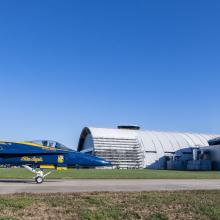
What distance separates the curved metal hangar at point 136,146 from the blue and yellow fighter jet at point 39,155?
205ft

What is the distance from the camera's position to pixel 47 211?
9688 millimetres

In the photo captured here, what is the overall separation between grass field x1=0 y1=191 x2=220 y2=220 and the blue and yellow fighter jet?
376 inches

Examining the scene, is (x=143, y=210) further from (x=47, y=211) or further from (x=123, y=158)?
(x=123, y=158)

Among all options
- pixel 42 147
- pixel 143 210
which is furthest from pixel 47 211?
pixel 42 147

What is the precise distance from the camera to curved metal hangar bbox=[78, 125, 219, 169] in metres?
84.7

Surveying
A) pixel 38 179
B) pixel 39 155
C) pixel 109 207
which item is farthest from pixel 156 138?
pixel 109 207

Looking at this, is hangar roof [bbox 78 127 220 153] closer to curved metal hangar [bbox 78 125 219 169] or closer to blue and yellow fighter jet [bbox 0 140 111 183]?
curved metal hangar [bbox 78 125 219 169]

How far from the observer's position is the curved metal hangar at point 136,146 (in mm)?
84738

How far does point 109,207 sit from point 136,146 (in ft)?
250

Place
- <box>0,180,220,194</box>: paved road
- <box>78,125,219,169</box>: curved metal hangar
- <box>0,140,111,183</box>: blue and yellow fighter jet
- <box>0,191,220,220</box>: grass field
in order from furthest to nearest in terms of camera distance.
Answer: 1. <box>78,125,219,169</box>: curved metal hangar
2. <box>0,140,111,183</box>: blue and yellow fighter jet
3. <box>0,180,220,194</box>: paved road
4. <box>0,191,220,220</box>: grass field

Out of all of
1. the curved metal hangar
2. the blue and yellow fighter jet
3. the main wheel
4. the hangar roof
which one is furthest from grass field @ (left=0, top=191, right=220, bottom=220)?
the hangar roof

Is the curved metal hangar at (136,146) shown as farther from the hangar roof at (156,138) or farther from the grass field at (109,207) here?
the grass field at (109,207)

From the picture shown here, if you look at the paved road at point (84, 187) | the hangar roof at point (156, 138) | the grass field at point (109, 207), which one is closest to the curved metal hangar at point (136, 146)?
the hangar roof at point (156, 138)

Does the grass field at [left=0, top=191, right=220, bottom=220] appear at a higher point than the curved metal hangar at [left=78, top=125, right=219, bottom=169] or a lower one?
lower
